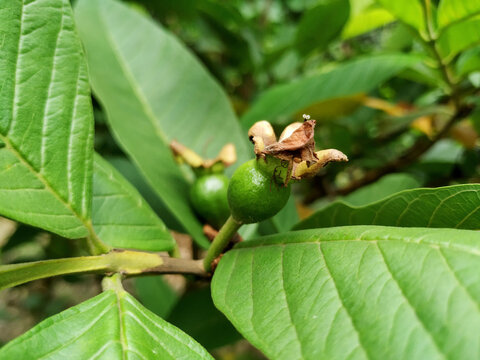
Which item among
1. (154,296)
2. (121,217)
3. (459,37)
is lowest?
(154,296)

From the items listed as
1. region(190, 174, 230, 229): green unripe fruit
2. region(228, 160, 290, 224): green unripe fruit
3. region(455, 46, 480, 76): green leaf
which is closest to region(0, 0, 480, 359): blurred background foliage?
region(455, 46, 480, 76): green leaf

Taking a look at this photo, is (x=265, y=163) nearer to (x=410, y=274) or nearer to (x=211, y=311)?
(x=410, y=274)

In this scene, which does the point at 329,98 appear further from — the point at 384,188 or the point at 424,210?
the point at 424,210

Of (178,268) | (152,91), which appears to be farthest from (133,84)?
(178,268)

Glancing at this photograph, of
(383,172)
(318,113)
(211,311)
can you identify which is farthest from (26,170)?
(383,172)

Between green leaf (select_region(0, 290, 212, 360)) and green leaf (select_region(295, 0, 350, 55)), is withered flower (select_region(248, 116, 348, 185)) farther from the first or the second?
green leaf (select_region(295, 0, 350, 55))

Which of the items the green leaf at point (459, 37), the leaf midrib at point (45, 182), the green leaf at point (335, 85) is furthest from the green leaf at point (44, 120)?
the green leaf at point (459, 37)
